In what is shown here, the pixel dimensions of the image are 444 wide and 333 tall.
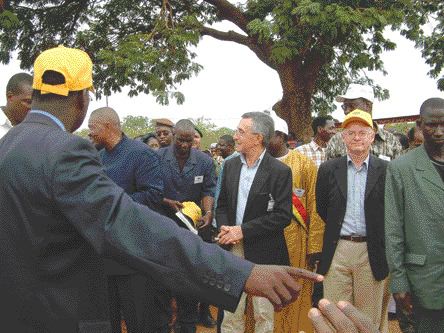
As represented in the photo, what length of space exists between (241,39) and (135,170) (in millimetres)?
13096

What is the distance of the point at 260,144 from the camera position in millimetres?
4797

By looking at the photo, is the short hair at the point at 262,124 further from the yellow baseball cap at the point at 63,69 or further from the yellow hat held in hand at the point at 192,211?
the yellow baseball cap at the point at 63,69

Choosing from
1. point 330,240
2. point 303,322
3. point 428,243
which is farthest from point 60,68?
point 303,322

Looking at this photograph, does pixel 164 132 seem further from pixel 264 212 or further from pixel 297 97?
pixel 297 97

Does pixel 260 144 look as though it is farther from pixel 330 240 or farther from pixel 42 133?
pixel 42 133

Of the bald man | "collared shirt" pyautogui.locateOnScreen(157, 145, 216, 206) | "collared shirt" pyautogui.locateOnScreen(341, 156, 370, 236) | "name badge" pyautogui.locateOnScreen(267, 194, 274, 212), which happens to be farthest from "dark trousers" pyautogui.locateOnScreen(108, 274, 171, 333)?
"collared shirt" pyautogui.locateOnScreen(341, 156, 370, 236)

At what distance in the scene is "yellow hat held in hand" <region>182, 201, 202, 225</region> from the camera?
5375 millimetres

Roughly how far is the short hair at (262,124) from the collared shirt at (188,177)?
1163 mm

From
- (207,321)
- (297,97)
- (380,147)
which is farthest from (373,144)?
(297,97)

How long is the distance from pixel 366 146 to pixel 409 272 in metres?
1.15

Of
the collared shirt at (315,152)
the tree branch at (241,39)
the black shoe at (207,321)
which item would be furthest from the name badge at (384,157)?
the tree branch at (241,39)

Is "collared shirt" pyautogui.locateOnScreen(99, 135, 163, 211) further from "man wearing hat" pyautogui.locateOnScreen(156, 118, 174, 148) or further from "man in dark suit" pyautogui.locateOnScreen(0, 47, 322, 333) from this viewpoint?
"man wearing hat" pyautogui.locateOnScreen(156, 118, 174, 148)

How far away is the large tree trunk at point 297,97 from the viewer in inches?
635

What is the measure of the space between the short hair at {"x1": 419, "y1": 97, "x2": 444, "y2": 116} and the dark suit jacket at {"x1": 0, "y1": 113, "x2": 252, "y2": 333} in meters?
2.26
